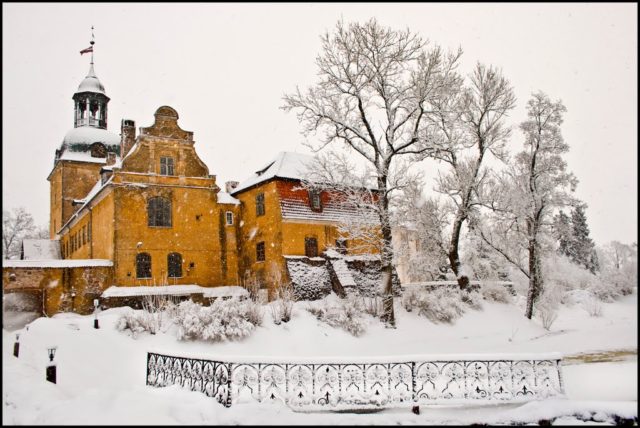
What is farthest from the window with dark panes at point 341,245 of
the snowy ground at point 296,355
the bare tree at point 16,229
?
the bare tree at point 16,229

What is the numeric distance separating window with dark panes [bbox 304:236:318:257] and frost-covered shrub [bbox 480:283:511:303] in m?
10.2

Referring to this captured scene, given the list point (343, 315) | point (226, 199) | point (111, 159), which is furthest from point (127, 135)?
point (343, 315)

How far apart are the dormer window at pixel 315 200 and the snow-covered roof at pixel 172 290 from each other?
6.62 meters

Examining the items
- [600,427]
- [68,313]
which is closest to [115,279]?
[68,313]

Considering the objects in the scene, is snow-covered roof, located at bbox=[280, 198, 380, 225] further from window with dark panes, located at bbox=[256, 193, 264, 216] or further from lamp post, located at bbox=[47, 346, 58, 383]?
lamp post, located at bbox=[47, 346, 58, 383]

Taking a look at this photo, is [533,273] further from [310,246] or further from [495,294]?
[310,246]

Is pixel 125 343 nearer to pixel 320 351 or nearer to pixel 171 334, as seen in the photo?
pixel 171 334

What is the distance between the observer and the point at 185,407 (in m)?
8.80

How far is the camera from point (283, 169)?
32406mm

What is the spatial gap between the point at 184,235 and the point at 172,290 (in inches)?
141


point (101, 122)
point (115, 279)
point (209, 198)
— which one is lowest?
point (115, 279)

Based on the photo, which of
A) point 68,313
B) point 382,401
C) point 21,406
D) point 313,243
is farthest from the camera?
point 313,243

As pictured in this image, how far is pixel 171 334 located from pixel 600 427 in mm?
16102

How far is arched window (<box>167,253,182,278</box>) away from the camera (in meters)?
30.7
